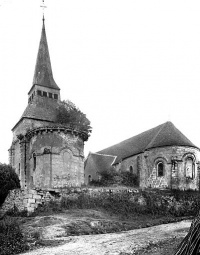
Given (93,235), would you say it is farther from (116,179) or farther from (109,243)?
(116,179)

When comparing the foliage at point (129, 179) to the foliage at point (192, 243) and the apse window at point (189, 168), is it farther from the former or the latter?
the foliage at point (192, 243)

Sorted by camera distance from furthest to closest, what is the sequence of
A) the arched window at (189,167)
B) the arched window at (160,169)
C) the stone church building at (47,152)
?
the arched window at (160,169), the arched window at (189,167), the stone church building at (47,152)

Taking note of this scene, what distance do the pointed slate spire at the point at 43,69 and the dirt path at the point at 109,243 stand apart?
27423 mm

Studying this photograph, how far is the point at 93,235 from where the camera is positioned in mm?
13781

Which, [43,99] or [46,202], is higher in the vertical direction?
[43,99]

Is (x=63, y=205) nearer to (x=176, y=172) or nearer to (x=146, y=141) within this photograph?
(x=176, y=172)

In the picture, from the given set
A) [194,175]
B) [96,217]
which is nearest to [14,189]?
[96,217]

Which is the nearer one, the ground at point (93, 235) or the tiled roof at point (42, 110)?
the ground at point (93, 235)

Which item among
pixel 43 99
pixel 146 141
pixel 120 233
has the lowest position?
pixel 120 233

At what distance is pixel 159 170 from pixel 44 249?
20.6 meters

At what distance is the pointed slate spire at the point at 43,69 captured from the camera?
38250mm

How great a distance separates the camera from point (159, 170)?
1180 inches

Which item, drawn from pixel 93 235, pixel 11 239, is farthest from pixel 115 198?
pixel 11 239

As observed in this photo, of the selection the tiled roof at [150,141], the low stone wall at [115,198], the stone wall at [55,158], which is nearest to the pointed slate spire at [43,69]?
the stone wall at [55,158]
